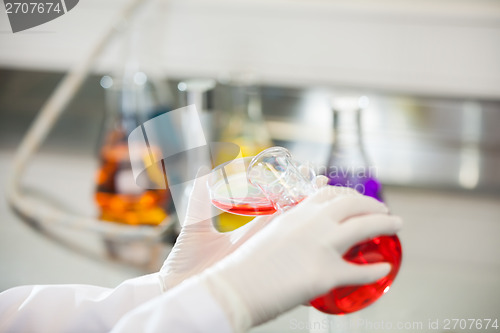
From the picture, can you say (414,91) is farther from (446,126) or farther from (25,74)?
(25,74)

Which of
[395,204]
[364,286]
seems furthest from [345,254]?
[395,204]

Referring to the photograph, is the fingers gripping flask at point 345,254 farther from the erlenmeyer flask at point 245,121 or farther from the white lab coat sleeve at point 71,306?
the erlenmeyer flask at point 245,121

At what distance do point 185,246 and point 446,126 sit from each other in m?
0.81

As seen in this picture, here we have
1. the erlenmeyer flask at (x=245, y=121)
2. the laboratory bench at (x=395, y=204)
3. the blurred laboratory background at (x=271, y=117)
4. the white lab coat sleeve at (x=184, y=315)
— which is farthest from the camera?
the erlenmeyer flask at (x=245, y=121)

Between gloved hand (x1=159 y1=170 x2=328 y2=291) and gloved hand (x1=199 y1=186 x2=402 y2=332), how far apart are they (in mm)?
119

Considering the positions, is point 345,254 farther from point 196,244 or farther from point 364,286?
point 196,244

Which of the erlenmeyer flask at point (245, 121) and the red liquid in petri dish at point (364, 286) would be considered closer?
the red liquid in petri dish at point (364, 286)

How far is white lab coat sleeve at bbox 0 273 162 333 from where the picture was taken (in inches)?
23.7

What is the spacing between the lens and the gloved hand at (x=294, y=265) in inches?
18.3

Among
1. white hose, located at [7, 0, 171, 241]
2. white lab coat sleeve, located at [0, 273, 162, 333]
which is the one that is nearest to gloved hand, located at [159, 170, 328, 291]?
white lab coat sleeve, located at [0, 273, 162, 333]

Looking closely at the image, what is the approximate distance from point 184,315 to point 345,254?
144 mm

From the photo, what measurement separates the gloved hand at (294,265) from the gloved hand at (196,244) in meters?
0.12

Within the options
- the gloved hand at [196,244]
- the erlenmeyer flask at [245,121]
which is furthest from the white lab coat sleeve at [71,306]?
the erlenmeyer flask at [245,121]

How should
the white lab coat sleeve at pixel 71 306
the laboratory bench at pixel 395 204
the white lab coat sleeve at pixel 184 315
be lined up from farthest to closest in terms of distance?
1. the laboratory bench at pixel 395 204
2. the white lab coat sleeve at pixel 71 306
3. the white lab coat sleeve at pixel 184 315
